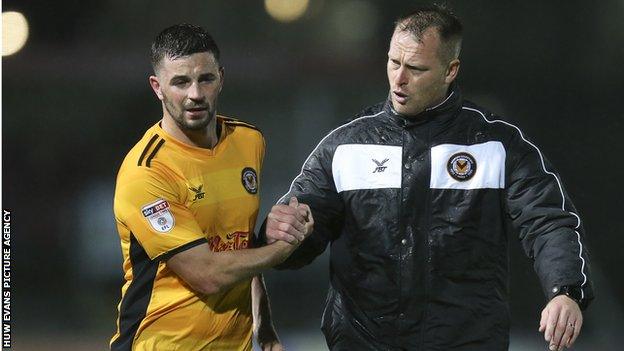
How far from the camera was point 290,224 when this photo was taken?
2648mm

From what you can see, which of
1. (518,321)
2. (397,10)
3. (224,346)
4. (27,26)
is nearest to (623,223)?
(518,321)

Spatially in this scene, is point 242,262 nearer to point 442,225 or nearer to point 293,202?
point 293,202

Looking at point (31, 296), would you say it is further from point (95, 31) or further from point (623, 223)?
point (623, 223)

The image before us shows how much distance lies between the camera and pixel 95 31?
507 centimetres

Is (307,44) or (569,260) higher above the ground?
(307,44)

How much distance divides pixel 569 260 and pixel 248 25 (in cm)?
287

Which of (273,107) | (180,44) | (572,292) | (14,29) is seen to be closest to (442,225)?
(572,292)

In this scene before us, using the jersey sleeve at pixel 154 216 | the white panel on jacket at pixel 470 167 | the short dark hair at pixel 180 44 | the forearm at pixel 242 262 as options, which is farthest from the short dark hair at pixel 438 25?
the jersey sleeve at pixel 154 216

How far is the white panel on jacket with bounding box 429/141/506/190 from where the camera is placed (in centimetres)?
271

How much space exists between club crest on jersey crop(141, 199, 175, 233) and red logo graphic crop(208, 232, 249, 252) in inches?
6.4

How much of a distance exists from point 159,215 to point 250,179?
1.09 feet

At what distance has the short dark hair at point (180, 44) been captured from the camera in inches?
106

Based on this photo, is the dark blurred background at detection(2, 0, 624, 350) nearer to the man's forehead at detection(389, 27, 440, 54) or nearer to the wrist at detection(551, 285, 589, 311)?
the man's forehead at detection(389, 27, 440, 54)

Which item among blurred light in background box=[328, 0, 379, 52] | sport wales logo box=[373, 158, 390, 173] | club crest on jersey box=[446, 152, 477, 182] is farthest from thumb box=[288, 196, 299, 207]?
blurred light in background box=[328, 0, 379, 52]
